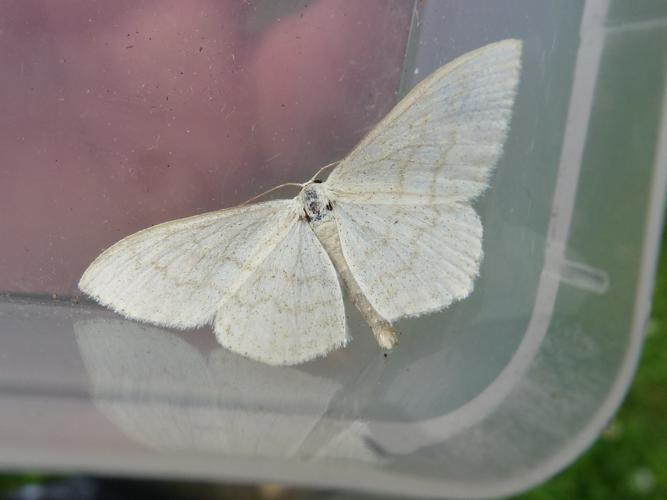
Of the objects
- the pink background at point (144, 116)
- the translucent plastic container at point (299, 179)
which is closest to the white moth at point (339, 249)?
the translucent plastic container at point (299, 179)

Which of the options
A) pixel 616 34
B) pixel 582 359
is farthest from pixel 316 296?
pixel 616 34

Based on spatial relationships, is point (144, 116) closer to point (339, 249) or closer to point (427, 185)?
point (339, 249)

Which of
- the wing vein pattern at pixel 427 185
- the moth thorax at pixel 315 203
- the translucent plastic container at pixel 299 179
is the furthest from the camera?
the moth thorax at pixel 315 203

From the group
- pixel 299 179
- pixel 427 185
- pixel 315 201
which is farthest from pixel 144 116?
pixel 427 185

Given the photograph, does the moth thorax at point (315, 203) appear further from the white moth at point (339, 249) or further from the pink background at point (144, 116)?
the pink background at point (144, 116)

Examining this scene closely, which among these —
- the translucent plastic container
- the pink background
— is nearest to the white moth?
the translucent plastic container

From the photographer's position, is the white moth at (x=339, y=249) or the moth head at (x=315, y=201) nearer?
the white moth at (x=339, y=249)

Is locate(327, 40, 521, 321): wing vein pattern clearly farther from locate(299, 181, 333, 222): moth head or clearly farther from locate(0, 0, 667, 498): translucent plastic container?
locate(0, 0, 667, 498): translucent plastic container
